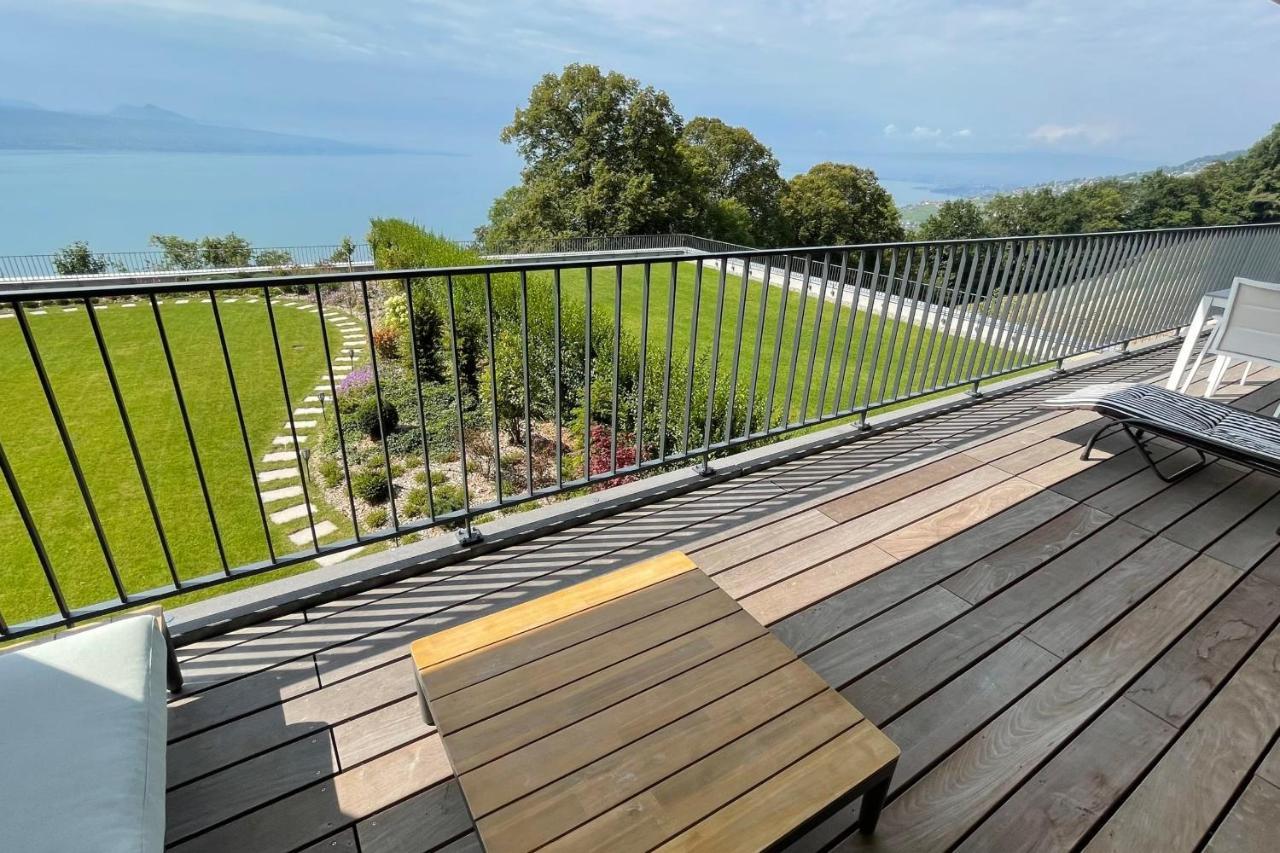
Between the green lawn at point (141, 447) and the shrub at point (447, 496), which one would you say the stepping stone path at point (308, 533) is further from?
the shrub at point (447, 496)

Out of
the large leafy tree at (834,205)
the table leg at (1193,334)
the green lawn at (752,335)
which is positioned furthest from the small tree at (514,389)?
the large leafy tree at (834,205)

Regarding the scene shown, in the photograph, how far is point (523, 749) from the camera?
117 centimetres

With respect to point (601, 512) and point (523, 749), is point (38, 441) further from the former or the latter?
point (523, 749)

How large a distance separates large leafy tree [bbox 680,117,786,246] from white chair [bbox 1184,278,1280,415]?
3210cm

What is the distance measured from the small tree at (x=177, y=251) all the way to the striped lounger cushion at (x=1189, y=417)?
3057 centimetres

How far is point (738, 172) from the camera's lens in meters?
36.6

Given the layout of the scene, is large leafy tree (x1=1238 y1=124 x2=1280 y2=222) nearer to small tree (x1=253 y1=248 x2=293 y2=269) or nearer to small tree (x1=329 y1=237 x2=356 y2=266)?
small tree (x1=329 y1=237 x2=356 y2=266)

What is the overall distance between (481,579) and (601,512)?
639mm

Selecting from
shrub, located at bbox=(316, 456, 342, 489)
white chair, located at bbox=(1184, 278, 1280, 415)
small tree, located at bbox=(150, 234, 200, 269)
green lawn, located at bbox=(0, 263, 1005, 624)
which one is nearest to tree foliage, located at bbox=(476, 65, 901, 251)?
small tree, located at bbox=(150, 234, 200, 269)

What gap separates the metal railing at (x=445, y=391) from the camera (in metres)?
2.25

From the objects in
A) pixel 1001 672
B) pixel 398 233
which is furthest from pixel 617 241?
pixel 1001 672

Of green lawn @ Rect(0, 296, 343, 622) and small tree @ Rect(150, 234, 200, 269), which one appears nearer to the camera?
green lawn @ Rect(0, 296, 343, 622)

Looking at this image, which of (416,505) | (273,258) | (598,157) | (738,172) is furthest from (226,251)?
(738,172)

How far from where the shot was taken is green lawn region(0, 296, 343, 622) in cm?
571
